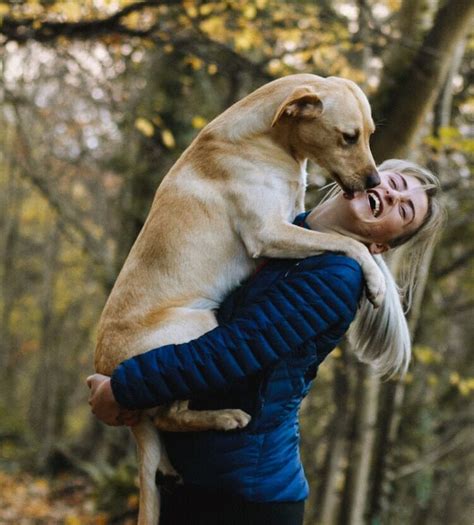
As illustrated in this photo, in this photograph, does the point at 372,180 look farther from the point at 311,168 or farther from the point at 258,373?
the point at 311,168

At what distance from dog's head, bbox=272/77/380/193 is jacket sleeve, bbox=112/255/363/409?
0.76 meters

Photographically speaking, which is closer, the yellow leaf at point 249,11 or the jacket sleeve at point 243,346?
the jacket sleeve at point 243,346

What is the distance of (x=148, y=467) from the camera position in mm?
2498

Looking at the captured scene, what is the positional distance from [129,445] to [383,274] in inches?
295

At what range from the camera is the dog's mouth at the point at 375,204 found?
8.35 feet

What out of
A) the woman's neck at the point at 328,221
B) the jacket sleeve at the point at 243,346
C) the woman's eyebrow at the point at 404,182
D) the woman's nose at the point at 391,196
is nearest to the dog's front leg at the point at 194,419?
the jacket sleeve at the point at 243,346

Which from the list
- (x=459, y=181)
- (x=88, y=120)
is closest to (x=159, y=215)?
(x=459, y=181)

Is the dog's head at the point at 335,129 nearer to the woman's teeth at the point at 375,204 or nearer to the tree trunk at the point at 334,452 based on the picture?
Result: the woman's teeth at the point at 375,204

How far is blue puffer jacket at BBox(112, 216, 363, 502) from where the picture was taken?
2141mm

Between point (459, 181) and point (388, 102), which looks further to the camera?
point (459, 181)

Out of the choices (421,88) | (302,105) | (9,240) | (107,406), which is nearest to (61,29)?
(421,88)

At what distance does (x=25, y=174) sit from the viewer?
30.6ft

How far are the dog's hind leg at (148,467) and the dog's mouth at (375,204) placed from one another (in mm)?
1027

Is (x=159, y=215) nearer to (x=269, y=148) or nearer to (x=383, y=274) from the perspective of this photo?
(x=269, y=148)
